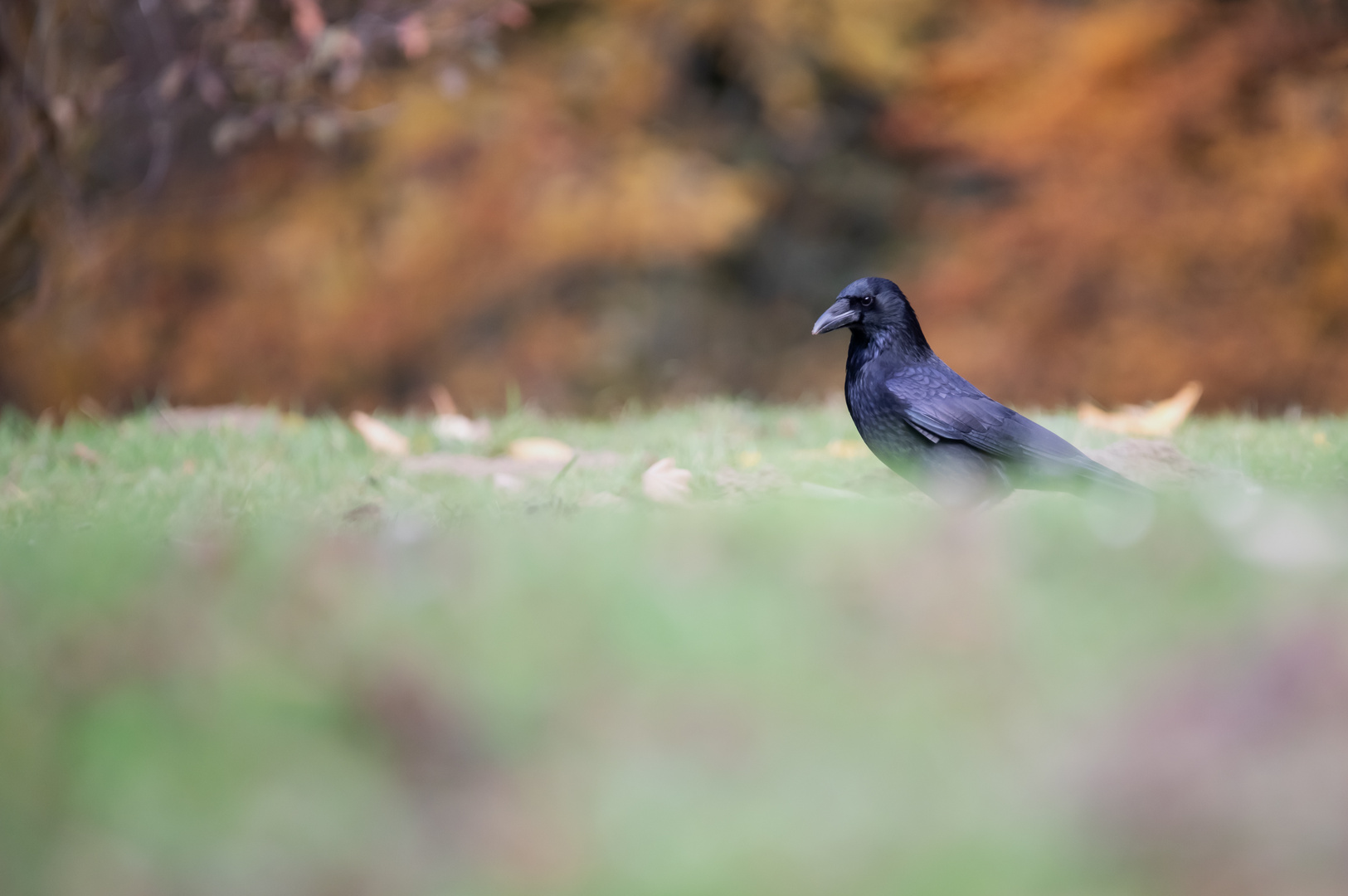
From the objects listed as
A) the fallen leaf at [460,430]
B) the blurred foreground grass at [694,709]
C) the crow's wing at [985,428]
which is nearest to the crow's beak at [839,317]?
the crow's wing at [985,428]

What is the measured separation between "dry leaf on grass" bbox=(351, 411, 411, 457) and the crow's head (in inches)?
64.2

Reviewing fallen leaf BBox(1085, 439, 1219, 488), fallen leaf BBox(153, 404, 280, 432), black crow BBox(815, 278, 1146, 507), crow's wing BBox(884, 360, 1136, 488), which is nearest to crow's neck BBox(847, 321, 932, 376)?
black crow BBox(815, 278, 1146, 507)

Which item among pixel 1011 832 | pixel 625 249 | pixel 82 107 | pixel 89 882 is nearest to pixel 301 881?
pixel 89 882

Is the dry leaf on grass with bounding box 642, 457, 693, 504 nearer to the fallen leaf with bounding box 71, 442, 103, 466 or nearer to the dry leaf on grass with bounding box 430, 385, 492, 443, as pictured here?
the dry leaf on grass with bounding box 430, 385, 492, 443

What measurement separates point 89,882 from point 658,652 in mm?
780

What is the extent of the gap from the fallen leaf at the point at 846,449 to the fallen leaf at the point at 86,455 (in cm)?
238

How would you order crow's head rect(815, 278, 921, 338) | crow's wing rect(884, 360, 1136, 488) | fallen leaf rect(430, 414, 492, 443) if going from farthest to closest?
fallen leaf rect(430, 414, 492, 443), crow's head rect(815, 278, 921, 338), crow's wing rect(884, 360, 1136, 488)

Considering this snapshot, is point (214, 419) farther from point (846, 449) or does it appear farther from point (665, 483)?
point (846, 449)

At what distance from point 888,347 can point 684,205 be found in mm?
4548

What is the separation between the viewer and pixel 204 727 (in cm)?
169

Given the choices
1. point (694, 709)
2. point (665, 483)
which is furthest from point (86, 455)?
point (694, 709)

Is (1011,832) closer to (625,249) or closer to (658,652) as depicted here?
(658,652)

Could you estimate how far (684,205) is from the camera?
766 centimetres

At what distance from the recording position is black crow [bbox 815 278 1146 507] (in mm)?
2945
